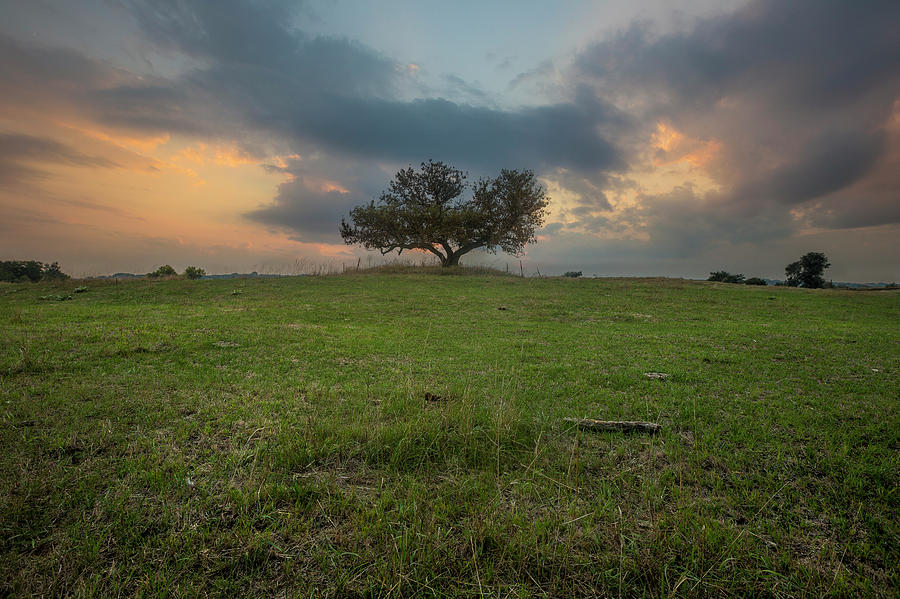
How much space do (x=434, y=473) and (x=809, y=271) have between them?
Answer: 46.2m

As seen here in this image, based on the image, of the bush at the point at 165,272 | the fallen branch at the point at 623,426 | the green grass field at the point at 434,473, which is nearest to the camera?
the green grass field at the point at 434,473

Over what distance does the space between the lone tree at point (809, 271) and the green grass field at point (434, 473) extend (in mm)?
34419

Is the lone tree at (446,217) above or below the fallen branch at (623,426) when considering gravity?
above

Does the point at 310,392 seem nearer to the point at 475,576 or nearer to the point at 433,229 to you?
the point at 475,576

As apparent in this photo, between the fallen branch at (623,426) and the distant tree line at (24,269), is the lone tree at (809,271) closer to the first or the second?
the fallen branch at (623,426)

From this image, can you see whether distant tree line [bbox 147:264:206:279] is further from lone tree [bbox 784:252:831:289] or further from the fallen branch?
lone tree [bbox 784:252:831:289]

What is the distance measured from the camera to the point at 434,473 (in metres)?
4.17

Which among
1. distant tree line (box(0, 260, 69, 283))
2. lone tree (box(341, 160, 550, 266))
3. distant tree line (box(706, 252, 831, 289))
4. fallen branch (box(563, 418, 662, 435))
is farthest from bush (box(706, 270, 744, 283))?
distant tree line (box(0, 260, 69, 283))

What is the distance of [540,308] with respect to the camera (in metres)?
17.9

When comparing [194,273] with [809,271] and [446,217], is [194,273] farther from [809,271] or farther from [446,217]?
[809,271]

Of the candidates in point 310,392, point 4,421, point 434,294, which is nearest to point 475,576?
point 310,392

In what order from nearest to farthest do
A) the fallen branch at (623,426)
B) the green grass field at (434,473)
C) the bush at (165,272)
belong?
the green grass field at (434,473) → the fallen branch at (623,426) → the bush at (165,272)

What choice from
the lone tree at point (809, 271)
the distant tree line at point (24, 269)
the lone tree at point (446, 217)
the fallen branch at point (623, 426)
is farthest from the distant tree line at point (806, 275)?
the distant tree line at point (24, 269)

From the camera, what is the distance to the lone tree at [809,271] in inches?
1407
